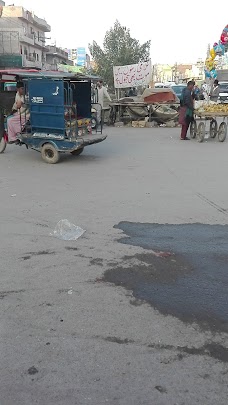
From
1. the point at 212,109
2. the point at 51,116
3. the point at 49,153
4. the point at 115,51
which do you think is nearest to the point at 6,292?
the point at 51,116

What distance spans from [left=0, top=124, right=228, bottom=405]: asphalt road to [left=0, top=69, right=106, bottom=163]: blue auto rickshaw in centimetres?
228

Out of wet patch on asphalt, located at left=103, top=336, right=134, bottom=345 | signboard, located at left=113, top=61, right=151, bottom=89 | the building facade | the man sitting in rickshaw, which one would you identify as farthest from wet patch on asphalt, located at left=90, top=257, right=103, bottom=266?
the building facade

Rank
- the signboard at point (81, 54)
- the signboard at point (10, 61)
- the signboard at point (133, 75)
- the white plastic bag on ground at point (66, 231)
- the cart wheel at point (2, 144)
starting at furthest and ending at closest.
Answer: the signboard at point (81, 54)
the signboard at point (10, 61)
the signboard at point (133, 75)
the cart wheel at point (2, 144)
the white plastic bag on ground at point (66, 231)

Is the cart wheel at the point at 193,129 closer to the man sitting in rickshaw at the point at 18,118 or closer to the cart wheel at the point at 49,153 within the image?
the cart wheel at the point at 49,153

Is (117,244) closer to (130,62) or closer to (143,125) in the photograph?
(143,125)

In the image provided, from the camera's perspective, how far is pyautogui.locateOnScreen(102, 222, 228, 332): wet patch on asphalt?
321 cm

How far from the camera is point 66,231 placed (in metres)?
4.81

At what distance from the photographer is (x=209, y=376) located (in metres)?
2.45

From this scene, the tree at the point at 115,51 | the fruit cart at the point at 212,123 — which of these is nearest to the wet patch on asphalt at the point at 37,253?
the fruit cart at the point at 212,123

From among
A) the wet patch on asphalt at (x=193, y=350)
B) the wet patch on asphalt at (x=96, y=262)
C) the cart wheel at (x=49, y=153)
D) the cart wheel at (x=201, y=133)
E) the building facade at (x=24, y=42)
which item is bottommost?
the wet patch on asphalt at (x=193, y=350)

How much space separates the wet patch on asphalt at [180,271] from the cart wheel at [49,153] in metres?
4.70

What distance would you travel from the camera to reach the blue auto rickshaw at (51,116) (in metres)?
8.72

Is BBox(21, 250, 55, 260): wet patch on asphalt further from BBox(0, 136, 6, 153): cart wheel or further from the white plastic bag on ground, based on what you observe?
BBox(0, 136, 6, 153): cart wheel

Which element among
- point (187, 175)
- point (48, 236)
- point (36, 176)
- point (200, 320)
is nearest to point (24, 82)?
point (36, 176)
